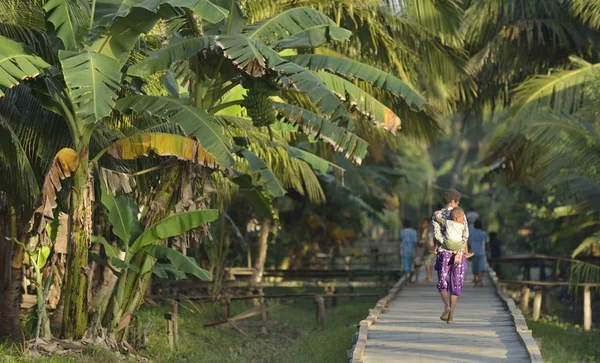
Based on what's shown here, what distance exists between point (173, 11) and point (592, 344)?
10695 mm

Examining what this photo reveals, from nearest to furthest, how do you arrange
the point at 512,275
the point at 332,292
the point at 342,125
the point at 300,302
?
the point at 342,125
the point at 332,292
the point at 300,302
the point at 512,275

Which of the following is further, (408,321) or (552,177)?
(552,177)

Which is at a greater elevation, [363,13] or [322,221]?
[363,13]

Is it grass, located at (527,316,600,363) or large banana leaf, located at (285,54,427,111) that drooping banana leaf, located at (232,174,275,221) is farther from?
grass, located at (527,316,600,363)

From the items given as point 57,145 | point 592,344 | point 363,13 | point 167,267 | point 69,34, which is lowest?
point 592,344

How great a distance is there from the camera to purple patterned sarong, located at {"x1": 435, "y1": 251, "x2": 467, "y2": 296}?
38.3 ft

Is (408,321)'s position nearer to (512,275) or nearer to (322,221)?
(322,221)

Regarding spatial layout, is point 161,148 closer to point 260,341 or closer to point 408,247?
point 260,341

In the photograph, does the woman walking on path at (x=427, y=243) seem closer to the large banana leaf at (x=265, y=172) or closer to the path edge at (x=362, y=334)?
the path edge at (x=362, y=334)

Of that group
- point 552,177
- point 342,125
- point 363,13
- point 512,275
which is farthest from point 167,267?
point 512,275

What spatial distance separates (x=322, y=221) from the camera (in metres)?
25.0

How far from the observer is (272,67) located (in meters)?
10.1

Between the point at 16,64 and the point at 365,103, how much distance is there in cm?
389

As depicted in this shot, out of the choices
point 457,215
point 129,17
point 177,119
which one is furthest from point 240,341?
point 129,17
